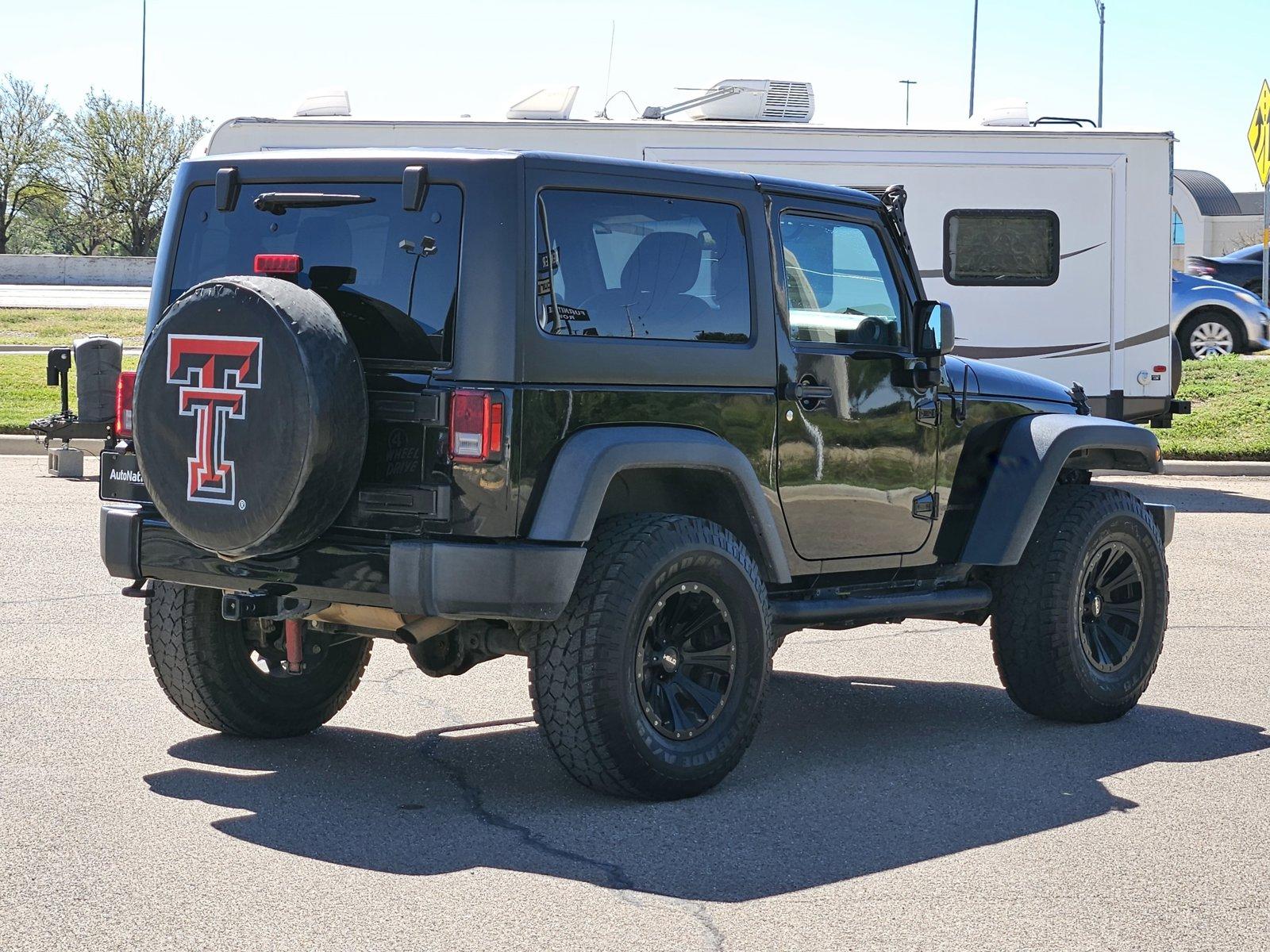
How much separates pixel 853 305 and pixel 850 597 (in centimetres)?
110

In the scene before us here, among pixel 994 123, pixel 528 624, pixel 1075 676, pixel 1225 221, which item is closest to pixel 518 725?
pixel 528 624

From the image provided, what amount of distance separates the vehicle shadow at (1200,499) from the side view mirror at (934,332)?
25.4 feet

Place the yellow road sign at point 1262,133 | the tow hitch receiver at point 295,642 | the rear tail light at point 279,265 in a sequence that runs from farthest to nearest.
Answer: the yellow road sign at point 1262,133 < the tow hitch receiver at point 295,642 < the rear tail light at point 279,265

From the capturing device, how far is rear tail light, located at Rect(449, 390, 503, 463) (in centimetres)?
494

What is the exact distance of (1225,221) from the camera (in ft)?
167

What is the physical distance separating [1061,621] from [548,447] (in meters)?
2.53

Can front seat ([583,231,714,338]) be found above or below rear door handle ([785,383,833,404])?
above

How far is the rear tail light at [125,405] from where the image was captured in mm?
5680

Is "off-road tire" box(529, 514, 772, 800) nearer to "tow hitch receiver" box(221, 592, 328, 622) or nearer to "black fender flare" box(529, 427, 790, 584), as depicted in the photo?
"black fender flare" box(529, 427, 790, 584)

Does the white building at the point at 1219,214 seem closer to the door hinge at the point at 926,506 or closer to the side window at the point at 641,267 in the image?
the door hinge at the point at 926,506

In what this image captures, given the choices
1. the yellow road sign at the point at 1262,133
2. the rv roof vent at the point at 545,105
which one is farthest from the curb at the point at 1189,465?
the yellow road sign at the point at 1262,133

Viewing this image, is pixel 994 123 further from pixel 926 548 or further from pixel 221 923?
pixel 221 923

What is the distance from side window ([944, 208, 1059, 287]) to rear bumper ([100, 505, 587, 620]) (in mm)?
10559

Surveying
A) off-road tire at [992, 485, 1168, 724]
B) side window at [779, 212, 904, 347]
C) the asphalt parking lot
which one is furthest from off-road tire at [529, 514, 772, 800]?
off-road tire at [992, 485, 1168, 724]
